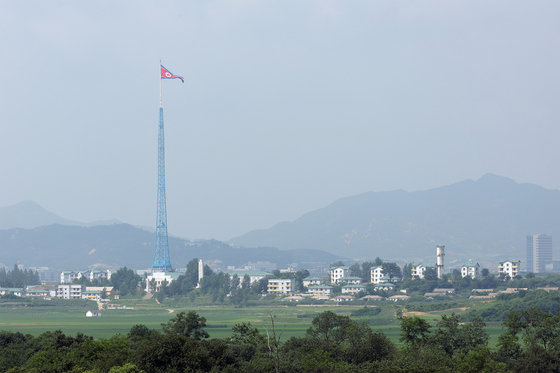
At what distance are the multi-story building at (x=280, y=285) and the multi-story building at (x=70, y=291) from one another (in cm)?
4251

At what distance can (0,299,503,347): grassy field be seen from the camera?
8162cm

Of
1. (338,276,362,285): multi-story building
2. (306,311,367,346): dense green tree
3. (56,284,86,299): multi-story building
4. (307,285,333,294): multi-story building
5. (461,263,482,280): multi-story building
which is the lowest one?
(56,284,86,299): multi-story building

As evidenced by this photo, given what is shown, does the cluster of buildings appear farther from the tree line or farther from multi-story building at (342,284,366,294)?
the tree line

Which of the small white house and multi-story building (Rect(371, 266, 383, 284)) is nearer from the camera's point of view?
the small white house

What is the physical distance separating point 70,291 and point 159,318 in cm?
5340

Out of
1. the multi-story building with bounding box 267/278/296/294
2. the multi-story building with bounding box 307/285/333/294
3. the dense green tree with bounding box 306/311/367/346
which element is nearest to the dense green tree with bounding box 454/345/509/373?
the dense green tree with bounding box 306/311/367/346

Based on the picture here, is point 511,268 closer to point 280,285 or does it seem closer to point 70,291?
point 280,285

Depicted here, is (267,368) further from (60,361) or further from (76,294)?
(76,294)

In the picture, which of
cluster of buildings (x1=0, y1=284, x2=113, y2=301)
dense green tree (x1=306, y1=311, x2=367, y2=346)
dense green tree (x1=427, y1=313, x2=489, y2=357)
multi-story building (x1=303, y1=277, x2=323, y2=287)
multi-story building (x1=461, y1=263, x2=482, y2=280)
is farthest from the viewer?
multi-story building (x1=461, y1=263, x2=482, y2=280)

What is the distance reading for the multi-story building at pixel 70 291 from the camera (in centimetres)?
14462

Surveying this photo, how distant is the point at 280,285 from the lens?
470 ft

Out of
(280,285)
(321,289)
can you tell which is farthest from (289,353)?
(280,285)

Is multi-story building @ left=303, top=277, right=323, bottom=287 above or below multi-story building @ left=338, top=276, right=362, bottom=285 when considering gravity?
below

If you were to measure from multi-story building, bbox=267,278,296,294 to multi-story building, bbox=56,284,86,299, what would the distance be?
42509 mm
